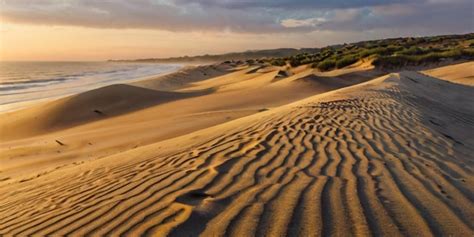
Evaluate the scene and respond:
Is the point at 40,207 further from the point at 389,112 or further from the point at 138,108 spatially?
the point at 138,108

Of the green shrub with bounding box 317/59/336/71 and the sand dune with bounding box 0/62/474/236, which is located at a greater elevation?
the sand dune with bounding box 0/62/474/236

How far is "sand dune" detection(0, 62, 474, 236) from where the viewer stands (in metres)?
3.41

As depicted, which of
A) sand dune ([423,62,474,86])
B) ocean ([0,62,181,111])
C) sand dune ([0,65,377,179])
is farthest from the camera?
ocean ([0,62,181,111])

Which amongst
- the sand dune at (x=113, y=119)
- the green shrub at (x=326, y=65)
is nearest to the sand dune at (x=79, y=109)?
the sand dune at (x=113, y=119)

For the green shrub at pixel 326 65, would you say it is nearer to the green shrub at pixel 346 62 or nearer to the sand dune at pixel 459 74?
the green shrub at pixel 346 62

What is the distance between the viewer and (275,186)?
4250mm

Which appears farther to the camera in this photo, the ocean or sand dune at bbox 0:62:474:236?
the ocean

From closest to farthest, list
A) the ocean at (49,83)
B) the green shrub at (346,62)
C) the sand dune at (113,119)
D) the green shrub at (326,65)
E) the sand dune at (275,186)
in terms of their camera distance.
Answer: the sand dune at (275,186) < the sand dune at (113,119) < the ocean at (49,83) < the green shrub at (346,62) < the green shrub at (326,65)

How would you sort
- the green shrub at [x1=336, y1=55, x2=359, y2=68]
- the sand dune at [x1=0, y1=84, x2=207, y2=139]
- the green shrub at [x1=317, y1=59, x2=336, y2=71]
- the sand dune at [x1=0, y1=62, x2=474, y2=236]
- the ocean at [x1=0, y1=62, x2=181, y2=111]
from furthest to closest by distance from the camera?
the green shrub at [x1=317, y1=59, x2=336, y2=71] < the green shrub at [x1=336, y1=55, x2=359, y2=68] < the ocean at [x1=0, y1=62, x2=181, y2=111] < the sand dune at [x1=0, y1=84, x2=207, y2=139] < the sand dune at [x1=0, y1=62, x2=474, y2=236]

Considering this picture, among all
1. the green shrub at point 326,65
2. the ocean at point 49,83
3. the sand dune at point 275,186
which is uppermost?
the sand dune at point 275,186

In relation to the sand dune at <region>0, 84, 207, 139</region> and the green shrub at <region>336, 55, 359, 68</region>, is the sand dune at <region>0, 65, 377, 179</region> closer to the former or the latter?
the sand dune at <region>0, 84, 207, 139</region>

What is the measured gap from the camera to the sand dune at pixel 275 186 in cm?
341

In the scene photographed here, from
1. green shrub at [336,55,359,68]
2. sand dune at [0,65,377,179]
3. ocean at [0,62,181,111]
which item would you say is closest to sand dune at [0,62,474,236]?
sand dune at [0,65,377,179]

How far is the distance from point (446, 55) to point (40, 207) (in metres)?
27.5
